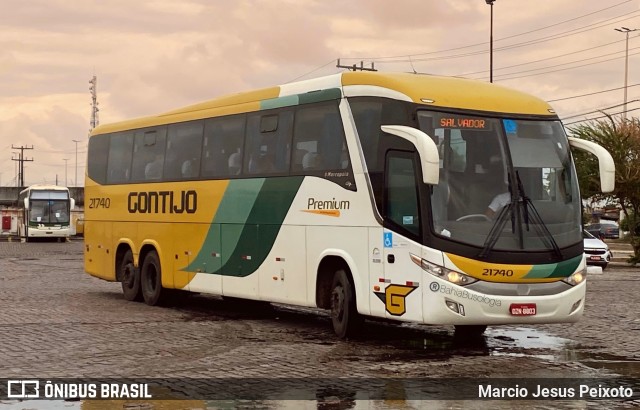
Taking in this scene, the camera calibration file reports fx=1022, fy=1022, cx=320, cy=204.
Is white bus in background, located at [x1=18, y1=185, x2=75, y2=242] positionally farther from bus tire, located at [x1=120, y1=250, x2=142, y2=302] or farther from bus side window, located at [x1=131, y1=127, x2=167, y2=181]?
bus side window, located at [x1=131, y1=127, x2=167, y2=181]

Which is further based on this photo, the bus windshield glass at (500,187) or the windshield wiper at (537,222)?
the windshield wiper at (537,222)

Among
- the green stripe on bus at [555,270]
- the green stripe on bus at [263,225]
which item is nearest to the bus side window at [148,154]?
the green stripe on bus at [263,225]

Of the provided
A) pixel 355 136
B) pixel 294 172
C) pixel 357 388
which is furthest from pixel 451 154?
pixel 357 388

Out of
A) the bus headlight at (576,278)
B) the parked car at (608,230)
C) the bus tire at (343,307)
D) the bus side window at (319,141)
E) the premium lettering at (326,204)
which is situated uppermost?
the bus side window at (319,141)

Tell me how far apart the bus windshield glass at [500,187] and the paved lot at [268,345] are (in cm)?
151

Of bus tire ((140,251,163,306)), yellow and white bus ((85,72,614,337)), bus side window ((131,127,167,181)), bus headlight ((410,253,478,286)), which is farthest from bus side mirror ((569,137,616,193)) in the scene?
bus tire ((140,251,163,306))

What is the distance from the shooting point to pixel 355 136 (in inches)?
552

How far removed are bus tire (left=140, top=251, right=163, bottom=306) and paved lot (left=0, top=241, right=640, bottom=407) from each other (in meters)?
0.28

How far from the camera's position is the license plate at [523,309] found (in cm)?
1256

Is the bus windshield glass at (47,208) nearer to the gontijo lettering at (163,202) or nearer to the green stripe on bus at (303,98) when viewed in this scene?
the gontijo lettering at (163,202)

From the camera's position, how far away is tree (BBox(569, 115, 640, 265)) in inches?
1724

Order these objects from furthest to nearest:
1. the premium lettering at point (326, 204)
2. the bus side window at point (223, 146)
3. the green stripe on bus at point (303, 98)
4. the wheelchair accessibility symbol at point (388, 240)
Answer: the bus side window at point (223, 146) < the green stripe on bus at point (303, 98) < the premium lettering at point (326, 204) < the wheelchair accessibility symbol at point (388, 240)

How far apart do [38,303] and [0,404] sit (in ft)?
36.2

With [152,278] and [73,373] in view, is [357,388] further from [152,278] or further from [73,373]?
[152,278]
